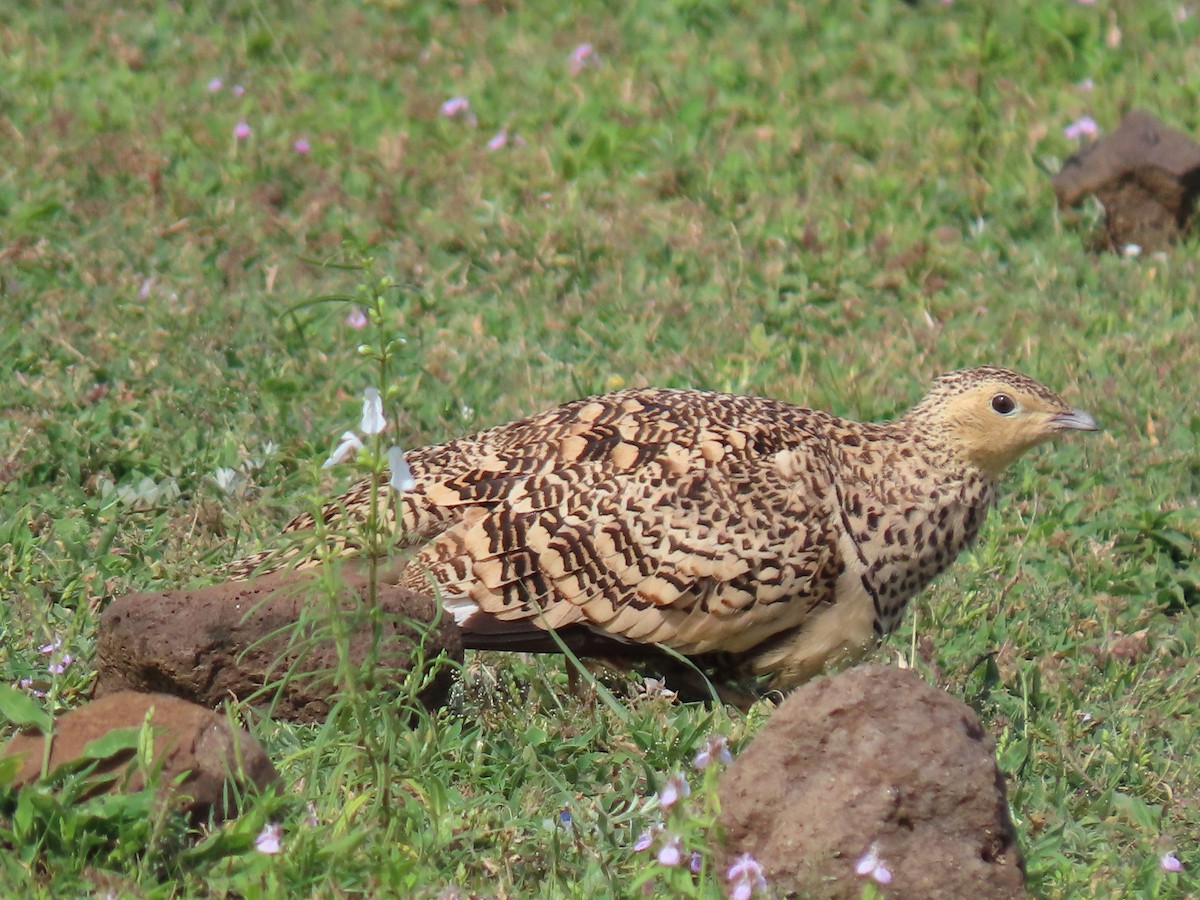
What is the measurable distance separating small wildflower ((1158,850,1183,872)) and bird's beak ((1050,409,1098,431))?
1545mm

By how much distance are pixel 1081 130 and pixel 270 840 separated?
6.40 metres

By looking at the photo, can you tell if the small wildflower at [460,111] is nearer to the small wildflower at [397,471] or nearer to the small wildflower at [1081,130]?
the small wildflower at [1081,130]

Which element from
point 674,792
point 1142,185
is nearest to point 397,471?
point 674,792

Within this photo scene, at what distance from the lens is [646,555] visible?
500 cm

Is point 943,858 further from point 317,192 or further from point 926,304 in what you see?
point 317,192

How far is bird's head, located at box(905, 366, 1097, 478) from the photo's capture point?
5.43 metres

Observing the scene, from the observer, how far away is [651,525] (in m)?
5.02

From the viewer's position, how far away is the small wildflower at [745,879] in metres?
3.63

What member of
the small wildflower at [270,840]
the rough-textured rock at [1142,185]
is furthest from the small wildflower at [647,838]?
the rough-textured rock at [1142,185]

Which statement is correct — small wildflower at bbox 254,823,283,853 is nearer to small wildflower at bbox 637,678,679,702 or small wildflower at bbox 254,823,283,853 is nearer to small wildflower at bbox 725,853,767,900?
small wildflower at bbox 725,853,767,900

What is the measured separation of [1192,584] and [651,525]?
211cm

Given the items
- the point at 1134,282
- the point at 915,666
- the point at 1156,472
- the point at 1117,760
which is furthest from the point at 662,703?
the point at 1134,282

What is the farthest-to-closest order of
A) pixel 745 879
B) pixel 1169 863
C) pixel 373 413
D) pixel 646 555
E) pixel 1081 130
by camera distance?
pixel 1081 130 → pixel 646 555 → pixel 1169 863 → pixel 745 879 → pixel 373 413

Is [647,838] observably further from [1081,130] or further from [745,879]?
[1081,130]
